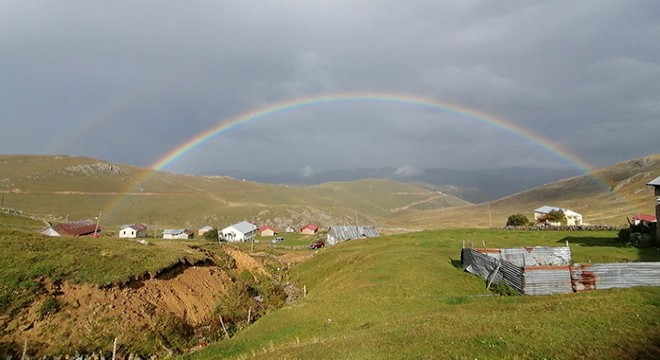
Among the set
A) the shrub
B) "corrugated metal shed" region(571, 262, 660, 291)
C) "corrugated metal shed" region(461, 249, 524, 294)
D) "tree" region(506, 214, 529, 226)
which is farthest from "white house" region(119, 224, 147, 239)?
"corrugated metal shed" region(571, 262, 660, 291)

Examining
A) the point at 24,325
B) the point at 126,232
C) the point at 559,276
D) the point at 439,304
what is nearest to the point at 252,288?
the point at 24,325

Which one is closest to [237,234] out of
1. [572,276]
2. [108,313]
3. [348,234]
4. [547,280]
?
[348,234]

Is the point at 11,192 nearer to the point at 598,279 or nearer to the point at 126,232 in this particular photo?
the point at 126,232

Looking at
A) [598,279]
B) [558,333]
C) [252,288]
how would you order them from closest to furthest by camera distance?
[558,333], [598,279], [252,288]

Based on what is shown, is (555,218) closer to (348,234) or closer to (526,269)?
(348,234)

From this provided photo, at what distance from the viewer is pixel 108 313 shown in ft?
→ 98.8

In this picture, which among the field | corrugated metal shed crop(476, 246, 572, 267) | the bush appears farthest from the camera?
the bush

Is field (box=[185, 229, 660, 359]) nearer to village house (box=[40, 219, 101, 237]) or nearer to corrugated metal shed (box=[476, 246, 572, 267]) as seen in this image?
corrugated metal shed (box=[476, 246, 572, 267])

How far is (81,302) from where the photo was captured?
30219 millimetres

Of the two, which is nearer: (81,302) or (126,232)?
(81,302)

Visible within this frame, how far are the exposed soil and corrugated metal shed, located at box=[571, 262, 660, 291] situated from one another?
96.6ft

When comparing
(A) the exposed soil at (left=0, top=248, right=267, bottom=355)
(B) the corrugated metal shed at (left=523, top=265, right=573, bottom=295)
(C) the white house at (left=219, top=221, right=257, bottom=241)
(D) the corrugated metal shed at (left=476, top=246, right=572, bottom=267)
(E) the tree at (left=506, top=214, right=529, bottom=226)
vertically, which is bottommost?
(A) the exposed soil at (left=0, top=248, right=267, bottom=355)

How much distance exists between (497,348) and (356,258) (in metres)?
39.2

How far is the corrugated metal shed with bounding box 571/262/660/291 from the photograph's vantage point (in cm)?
2384
